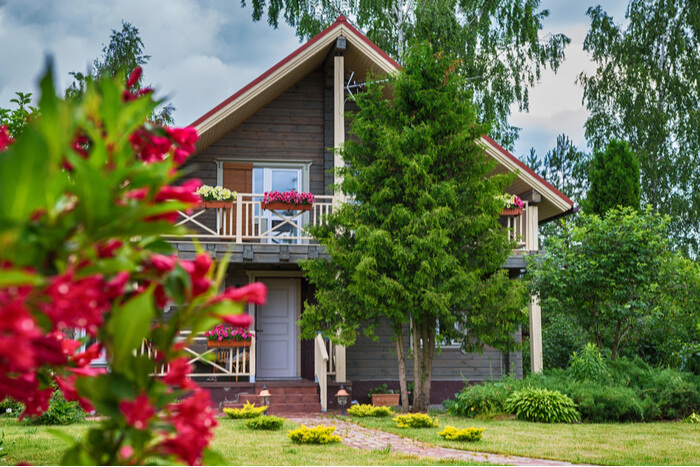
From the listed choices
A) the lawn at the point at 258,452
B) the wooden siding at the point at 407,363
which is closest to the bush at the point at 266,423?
the lawn at the point at 258,452

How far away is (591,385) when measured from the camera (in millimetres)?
9992

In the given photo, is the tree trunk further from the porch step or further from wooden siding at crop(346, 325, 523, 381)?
wooden siding at crop(346, 325, 523, 381)

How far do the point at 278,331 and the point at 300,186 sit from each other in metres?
2.93

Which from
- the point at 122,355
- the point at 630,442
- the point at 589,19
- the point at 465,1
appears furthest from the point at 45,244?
the point at 589,19

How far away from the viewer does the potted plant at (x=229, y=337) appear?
11414mm

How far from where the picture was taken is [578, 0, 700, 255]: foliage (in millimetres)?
22281

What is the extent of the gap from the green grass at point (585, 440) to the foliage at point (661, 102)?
15151 mm

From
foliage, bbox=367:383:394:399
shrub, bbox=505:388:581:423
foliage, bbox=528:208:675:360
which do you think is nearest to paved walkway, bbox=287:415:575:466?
shrub, bbox=505:388:581:423

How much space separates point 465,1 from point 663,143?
8.52m

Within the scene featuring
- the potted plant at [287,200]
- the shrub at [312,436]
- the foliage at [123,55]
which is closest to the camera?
the shrub at [312,436]

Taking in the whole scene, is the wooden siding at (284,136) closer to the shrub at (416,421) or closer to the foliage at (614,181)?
the shrub at (416,421)

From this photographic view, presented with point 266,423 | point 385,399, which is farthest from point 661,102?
point 266,423

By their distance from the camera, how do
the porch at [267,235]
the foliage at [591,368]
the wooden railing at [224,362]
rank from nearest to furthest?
the foliage at [591,368]
the porch at [267,235]
the wooden railing at [224,362]

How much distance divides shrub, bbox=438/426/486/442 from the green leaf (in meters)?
6.51
